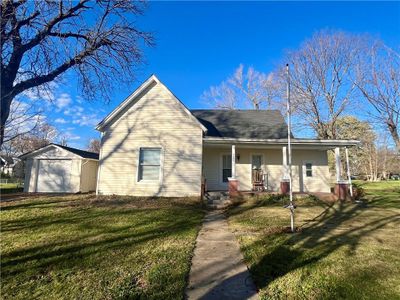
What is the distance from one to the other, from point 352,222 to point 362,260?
4023mm

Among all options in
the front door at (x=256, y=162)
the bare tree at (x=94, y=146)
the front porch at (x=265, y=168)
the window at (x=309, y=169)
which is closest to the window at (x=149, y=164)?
the front porch at (x=265, y=168)

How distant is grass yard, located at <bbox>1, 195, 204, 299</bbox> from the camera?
3.68 m

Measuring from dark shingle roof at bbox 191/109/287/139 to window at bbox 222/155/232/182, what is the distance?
52.7 inches

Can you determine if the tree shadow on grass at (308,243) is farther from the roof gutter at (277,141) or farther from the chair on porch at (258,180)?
the chair on porch at (258,180)

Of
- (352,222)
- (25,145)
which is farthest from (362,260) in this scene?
(25,145)

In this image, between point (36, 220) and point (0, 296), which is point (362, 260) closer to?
point (0, 296)

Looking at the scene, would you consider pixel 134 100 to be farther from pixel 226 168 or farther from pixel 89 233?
pixel 89 233

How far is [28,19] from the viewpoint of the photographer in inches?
358

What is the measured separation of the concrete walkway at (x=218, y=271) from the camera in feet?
11.7

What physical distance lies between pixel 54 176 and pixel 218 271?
15.5 metres

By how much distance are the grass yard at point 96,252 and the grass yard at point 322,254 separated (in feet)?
4.48

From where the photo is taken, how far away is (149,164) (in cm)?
1321

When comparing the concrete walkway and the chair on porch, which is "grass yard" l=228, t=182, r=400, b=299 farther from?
the chair on porch

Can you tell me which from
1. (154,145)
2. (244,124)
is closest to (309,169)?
(244,124)
